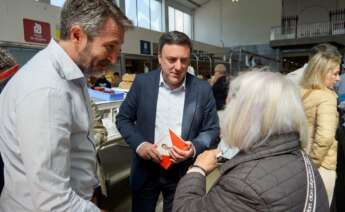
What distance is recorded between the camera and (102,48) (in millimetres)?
913

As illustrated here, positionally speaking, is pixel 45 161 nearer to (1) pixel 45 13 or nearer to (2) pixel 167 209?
(2) pixel 167 209

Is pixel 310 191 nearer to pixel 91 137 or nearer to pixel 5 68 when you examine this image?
pixel 91 137

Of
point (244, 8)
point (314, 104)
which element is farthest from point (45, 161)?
point (244, 8)

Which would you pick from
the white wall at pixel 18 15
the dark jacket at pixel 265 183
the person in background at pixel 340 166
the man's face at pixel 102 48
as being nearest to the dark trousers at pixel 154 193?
the dark jacket at pixel 265 183

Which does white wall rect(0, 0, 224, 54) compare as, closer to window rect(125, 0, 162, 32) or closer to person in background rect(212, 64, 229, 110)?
person in background rect(212, 64, 229, 110)

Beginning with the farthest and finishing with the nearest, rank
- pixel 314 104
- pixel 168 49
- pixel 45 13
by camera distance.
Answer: pixel 45 13 < pixel 314 104 < pixel 168 49

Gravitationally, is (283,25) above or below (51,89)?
above

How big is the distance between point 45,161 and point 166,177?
89 centimetres

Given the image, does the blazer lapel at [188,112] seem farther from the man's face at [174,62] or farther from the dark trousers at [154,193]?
the dark trousers at [154,193]

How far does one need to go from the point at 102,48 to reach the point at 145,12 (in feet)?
37.2

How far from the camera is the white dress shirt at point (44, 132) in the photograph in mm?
757

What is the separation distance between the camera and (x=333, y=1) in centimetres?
1488

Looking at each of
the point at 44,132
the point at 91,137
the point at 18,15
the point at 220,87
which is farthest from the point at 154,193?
the point at 18,15

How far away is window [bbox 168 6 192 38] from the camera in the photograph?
13797 millimetres
